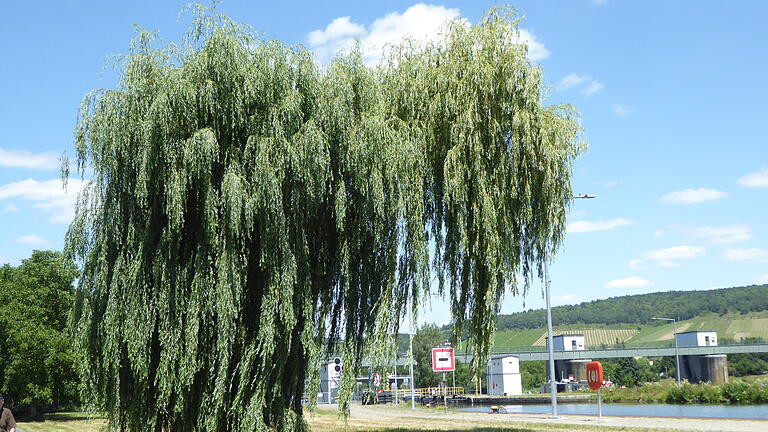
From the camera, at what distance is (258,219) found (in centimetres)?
1395

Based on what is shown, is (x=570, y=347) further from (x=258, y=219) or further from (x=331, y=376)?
(x=258, y=219)

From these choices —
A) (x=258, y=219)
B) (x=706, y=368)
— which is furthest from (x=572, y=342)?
(x=258, y=219)

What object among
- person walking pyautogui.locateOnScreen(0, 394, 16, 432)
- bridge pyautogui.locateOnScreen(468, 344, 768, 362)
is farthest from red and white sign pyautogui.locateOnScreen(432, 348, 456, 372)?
bridge pyautogui.locateOnScreen(468, 344, 768, 362)

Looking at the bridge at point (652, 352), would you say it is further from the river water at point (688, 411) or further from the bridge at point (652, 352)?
the river water at point (688, 411)

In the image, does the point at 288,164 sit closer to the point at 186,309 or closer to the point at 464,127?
the point at 186,309

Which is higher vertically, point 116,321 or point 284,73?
point 284,73

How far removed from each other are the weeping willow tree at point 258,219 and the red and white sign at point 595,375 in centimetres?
1068

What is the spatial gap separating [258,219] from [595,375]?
16526 millimetres

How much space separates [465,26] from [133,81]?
856cm

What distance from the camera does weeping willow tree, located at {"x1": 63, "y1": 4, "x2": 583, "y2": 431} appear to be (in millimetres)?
13531

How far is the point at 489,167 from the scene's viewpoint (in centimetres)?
1678

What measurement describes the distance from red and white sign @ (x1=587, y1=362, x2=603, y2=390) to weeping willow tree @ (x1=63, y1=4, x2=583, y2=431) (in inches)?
420

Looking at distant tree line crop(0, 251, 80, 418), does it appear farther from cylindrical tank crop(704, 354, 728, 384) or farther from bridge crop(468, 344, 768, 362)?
cylindrical tank crop(704, 354, 728, 384)

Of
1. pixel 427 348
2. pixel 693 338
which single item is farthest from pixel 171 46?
pixel 693 338
